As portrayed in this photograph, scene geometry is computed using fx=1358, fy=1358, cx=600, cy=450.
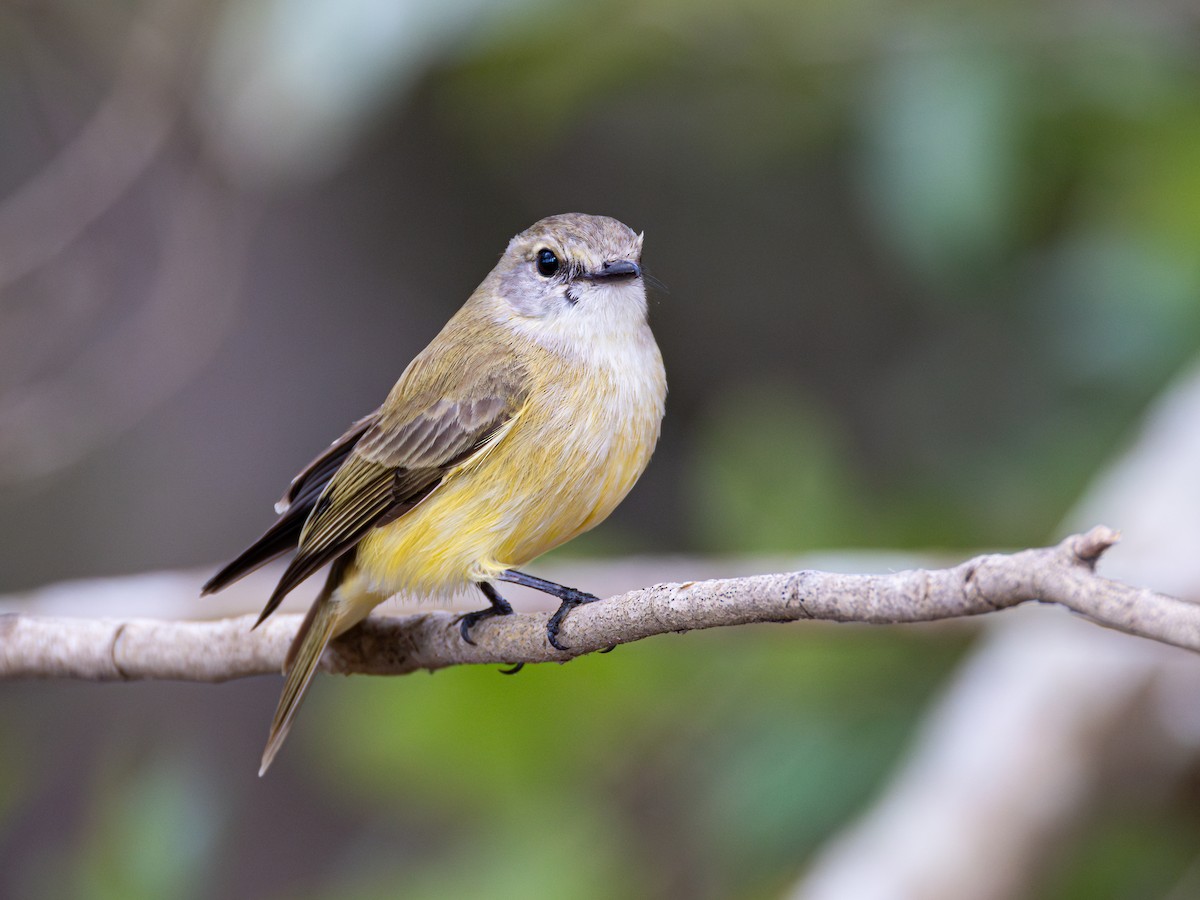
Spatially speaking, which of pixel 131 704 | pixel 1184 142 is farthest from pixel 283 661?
pixel 131 704

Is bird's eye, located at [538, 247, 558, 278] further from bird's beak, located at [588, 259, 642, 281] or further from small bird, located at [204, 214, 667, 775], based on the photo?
bird's beak, located at [588, 259, 642, 281]

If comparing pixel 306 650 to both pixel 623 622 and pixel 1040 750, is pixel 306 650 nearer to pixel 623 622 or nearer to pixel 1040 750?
pixel 623 622

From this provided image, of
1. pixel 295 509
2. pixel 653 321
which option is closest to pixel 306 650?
pixel 295 509

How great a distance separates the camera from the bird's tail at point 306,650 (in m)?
2.38

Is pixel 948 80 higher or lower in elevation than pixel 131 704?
higher

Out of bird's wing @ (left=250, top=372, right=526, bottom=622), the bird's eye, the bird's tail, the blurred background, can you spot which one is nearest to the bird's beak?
the bird's eye

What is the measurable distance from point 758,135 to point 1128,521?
1.72m

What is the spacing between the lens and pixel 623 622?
5.65 ft

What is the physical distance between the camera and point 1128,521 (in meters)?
4.21

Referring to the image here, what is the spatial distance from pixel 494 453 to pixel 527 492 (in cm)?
12

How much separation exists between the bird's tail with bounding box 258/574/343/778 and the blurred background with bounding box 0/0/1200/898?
2.42ft

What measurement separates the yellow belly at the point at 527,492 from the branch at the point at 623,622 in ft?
0.33

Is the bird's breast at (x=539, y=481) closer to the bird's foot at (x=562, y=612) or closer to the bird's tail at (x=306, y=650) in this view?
the bird's tail at (x=306, y=650)

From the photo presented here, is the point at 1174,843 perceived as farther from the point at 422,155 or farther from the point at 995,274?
the point at 422,155
